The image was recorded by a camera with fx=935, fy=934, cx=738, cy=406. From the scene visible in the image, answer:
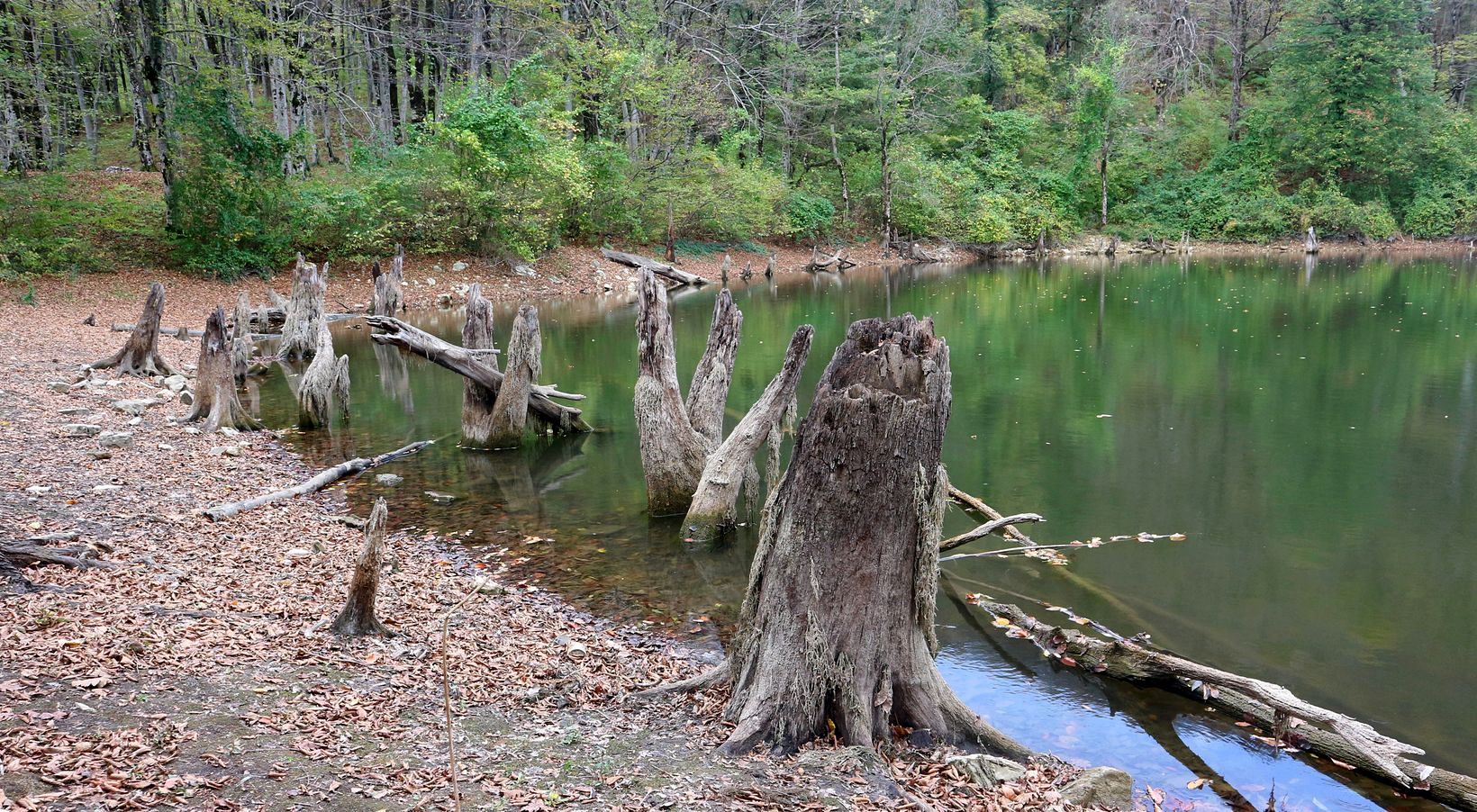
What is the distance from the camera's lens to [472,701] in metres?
5.44

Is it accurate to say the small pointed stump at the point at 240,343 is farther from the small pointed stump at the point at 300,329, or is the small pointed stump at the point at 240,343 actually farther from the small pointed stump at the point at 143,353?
the small pointed stump at the point at 300,329

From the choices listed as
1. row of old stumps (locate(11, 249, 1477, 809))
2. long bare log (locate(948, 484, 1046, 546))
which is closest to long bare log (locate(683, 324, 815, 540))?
long bare log (locate(948, 484, 1046, 546))

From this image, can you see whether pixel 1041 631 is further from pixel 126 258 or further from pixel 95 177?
pixel 95 177

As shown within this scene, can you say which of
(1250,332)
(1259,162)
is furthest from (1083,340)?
(1259,162)

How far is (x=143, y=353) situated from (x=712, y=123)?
3129 cm

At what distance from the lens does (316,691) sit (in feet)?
16.7

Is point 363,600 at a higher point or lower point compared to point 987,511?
higher

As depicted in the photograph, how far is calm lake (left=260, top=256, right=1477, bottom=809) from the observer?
6.43 metres

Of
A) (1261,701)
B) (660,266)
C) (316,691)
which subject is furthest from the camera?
(660,266)

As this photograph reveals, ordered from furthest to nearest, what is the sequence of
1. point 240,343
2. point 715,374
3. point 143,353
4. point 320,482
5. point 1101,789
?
point 240,343, point 143,353, point 715,374, point 320,482, point 1101,789

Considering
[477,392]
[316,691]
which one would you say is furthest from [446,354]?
[316,691]

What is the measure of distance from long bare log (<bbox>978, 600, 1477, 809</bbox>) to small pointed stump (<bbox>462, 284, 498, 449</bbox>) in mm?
8284

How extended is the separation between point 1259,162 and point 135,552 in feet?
191

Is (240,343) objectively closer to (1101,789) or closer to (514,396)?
(514,396)
